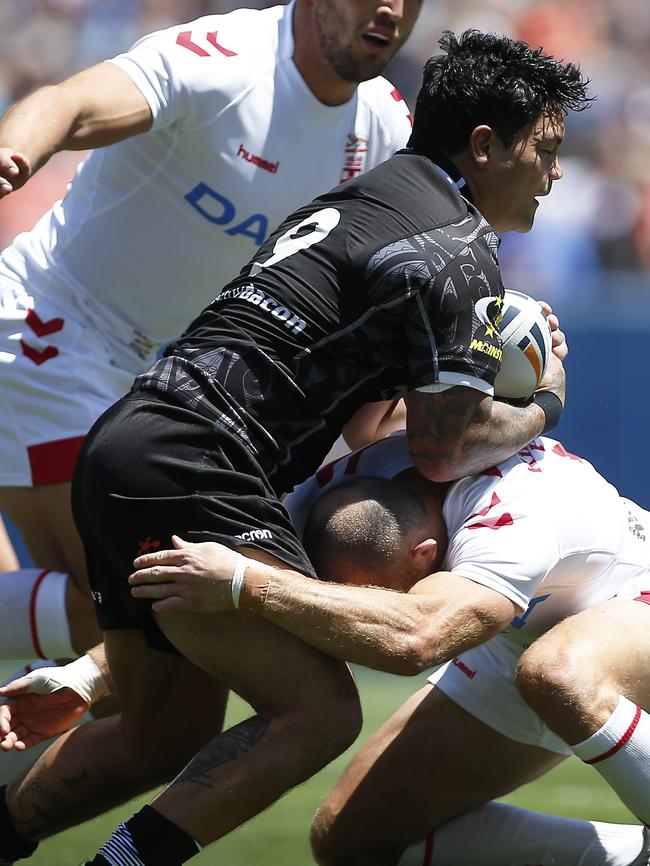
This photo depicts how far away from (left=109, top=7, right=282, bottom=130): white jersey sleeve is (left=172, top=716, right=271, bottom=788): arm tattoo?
1.92m

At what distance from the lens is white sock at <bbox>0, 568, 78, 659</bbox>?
425 cm

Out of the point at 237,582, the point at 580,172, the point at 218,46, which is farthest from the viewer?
the point at 580,172

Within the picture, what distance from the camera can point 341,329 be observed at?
10.7 ft

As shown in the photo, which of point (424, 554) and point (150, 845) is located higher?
point (424, 554)

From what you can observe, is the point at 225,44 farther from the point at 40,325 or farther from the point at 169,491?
the point at 169,491

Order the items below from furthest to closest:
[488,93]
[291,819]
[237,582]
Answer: [291,819] → [488,93] → [237,582]

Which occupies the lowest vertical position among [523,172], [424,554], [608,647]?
[608,647]

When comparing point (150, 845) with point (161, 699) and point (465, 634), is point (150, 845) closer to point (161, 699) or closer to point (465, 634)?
point (161, 699)

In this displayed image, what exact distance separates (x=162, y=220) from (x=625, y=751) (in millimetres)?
2217

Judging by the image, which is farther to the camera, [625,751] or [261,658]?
[625,751]

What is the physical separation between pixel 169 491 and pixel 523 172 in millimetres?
1300

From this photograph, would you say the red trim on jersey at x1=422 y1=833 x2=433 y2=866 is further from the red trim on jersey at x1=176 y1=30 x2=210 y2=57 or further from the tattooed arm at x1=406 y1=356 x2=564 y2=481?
the red trim on jersey at x1=176 y1=30 x2=210 y2=57

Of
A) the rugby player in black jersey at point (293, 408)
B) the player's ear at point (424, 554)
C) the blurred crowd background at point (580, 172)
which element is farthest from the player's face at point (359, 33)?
the blurred crowd background at point (580, 172)

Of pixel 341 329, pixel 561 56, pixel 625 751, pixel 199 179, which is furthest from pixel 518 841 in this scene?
pixel 561 56
